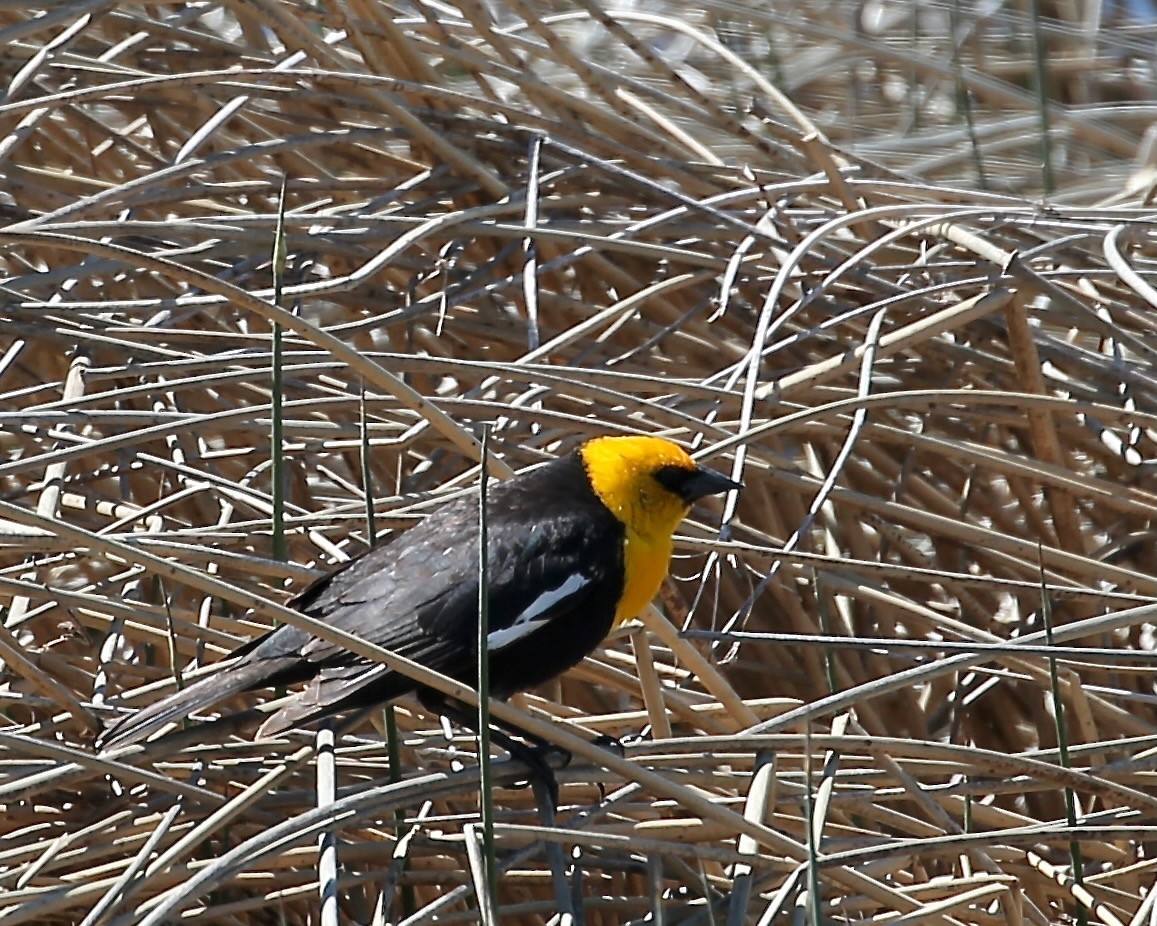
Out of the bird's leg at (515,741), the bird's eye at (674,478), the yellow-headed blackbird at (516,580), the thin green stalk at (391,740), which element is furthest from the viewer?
the bird's eye at (674,478)

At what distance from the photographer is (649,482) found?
8.71 ft

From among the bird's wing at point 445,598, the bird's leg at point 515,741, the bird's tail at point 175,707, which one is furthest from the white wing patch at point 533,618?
the bird's tail at point 175,707

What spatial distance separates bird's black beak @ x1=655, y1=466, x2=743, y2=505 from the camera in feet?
8.67

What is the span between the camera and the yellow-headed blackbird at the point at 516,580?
2395 millimetres

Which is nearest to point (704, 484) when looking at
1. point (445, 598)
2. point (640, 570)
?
point (640, 570)

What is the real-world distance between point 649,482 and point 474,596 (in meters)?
0.38

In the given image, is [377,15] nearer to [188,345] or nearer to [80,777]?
[188,345]

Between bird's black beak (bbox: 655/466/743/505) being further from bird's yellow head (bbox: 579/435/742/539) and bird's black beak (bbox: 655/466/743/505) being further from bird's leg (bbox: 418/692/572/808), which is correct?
bird's leg (bbox: 418/692/572/808)

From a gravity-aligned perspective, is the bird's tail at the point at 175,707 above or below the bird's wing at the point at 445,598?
above

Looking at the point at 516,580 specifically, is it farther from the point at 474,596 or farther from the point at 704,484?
the point at 704,484

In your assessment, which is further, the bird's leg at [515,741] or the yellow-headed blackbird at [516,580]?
the yellow-headed blackbird at [516,580]

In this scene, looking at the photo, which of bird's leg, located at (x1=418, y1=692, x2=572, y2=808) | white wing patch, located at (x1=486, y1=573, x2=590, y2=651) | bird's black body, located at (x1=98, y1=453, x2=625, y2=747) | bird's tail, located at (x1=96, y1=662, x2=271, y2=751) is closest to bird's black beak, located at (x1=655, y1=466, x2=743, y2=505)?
bird's black body, located at (x1=98, y1=453, x2=625, y2=747)

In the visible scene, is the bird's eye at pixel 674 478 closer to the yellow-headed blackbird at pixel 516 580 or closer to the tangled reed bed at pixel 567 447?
the yellow-headed blackbird at pixel 516 580

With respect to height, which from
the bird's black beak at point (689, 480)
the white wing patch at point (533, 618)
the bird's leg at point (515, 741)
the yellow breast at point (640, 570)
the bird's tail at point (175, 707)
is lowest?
the bird's leg at point (515, 741)
